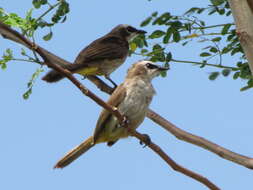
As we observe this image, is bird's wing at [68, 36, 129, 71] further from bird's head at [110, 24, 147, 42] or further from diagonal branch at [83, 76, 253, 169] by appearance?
diagonal branch at [83, 76, 253, 169]

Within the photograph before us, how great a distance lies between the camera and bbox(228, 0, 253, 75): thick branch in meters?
3.56

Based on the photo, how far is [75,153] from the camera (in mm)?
5379

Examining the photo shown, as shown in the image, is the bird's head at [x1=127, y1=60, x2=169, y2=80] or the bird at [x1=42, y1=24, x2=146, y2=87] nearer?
the bird's head at [x1=127, y1=60, x2=169, y2=80]

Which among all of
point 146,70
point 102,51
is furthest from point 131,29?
point 146,70

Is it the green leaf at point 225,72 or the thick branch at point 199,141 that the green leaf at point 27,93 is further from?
the green leaf at point 225,72

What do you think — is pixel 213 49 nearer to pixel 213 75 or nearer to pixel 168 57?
pixel 213 75

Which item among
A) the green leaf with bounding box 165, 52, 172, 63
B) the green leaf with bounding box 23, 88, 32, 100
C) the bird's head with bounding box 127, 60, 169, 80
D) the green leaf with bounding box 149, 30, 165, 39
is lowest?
the bird's head with bounding box 127, 60, 169, 80

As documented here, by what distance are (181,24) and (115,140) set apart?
141 cm

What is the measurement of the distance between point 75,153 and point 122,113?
0.64 m

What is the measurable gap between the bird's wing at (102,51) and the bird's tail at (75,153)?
5.31 ft

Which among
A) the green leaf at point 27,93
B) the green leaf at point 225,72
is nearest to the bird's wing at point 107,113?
the green leaf at point 27,93

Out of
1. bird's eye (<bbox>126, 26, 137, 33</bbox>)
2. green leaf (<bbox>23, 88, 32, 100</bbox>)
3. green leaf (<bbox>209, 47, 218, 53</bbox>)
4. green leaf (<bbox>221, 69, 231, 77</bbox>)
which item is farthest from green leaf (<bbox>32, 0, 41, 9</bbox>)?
bird's eye (<bbox>126, 26, 137, 33</bbox>)

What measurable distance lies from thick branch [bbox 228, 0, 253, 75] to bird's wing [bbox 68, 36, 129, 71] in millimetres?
3398

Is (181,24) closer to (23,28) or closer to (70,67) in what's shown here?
(23,28)
